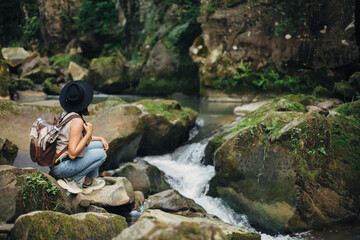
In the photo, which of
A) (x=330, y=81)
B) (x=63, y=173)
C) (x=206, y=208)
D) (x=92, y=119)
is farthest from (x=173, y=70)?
(x=63, y=173)

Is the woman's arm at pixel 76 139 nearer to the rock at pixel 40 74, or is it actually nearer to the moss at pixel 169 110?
the moss at pixel 169 110

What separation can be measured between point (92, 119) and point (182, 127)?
2.48 m

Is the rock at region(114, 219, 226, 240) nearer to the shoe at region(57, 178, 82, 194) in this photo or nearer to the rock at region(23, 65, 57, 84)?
the shoe at region(57, 178, 82, 194)

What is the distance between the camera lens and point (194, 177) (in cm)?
709

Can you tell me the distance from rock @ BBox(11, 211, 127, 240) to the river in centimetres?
228

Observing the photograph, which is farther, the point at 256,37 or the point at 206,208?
the point at 256,37

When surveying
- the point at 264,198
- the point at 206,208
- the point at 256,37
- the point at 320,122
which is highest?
the point at 256,37

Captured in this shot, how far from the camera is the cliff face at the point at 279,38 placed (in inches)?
501

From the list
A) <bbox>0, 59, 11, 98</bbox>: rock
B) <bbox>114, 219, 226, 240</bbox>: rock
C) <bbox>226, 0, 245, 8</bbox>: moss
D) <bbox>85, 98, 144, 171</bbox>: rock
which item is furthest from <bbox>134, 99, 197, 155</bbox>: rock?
<bbox>226, 0, 245, 8</bbox>: moss

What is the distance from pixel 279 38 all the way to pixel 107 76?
891 cm

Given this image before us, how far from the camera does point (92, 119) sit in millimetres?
6910

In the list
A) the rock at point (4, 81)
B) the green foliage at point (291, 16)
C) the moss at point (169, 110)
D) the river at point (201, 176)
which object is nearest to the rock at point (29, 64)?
the rock at point (4, 81)

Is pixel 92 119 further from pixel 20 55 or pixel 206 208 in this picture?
pixel 20 55

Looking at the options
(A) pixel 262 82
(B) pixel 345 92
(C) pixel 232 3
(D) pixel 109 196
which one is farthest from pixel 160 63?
(D) pixel 109 196
